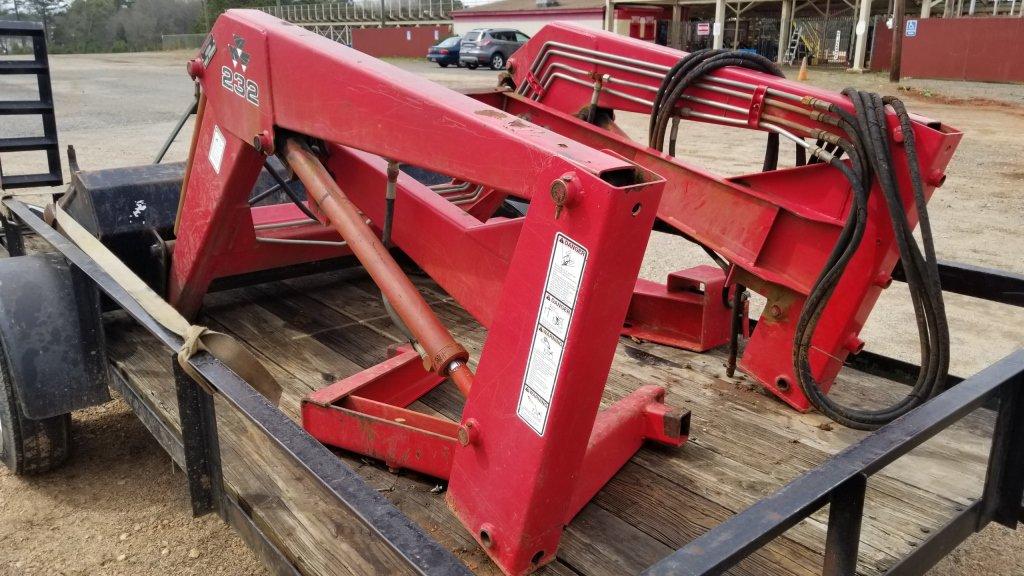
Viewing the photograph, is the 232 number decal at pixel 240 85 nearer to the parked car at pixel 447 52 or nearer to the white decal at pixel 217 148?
the white decal at pixel 217 148

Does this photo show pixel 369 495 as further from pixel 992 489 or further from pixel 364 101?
pixel 992 489

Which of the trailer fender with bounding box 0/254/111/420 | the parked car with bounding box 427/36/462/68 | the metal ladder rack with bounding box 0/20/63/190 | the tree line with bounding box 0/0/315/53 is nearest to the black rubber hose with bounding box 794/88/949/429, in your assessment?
the trailer fender with bounding box 0/254/111/420

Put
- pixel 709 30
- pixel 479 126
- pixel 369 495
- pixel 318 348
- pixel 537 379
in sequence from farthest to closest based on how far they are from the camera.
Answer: pixel 709 30, pixel 318 348, pixel 479 126, pixel 537 379, pixel 369 495

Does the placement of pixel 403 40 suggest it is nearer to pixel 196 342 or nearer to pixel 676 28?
pixel 676 28

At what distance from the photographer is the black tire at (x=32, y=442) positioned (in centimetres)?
310

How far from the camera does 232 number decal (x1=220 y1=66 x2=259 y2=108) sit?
8.50ft

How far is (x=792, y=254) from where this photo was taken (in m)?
2.79

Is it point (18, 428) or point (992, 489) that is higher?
point (992, 489)

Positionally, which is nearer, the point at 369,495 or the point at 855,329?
the point at 369,495

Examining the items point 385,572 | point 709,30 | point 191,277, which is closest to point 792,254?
point 385,572

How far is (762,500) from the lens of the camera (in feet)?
4.58

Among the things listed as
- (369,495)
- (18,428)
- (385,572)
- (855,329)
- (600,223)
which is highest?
(600,223)

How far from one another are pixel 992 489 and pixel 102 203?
3.34 metres

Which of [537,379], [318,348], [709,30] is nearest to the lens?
[537,379]
